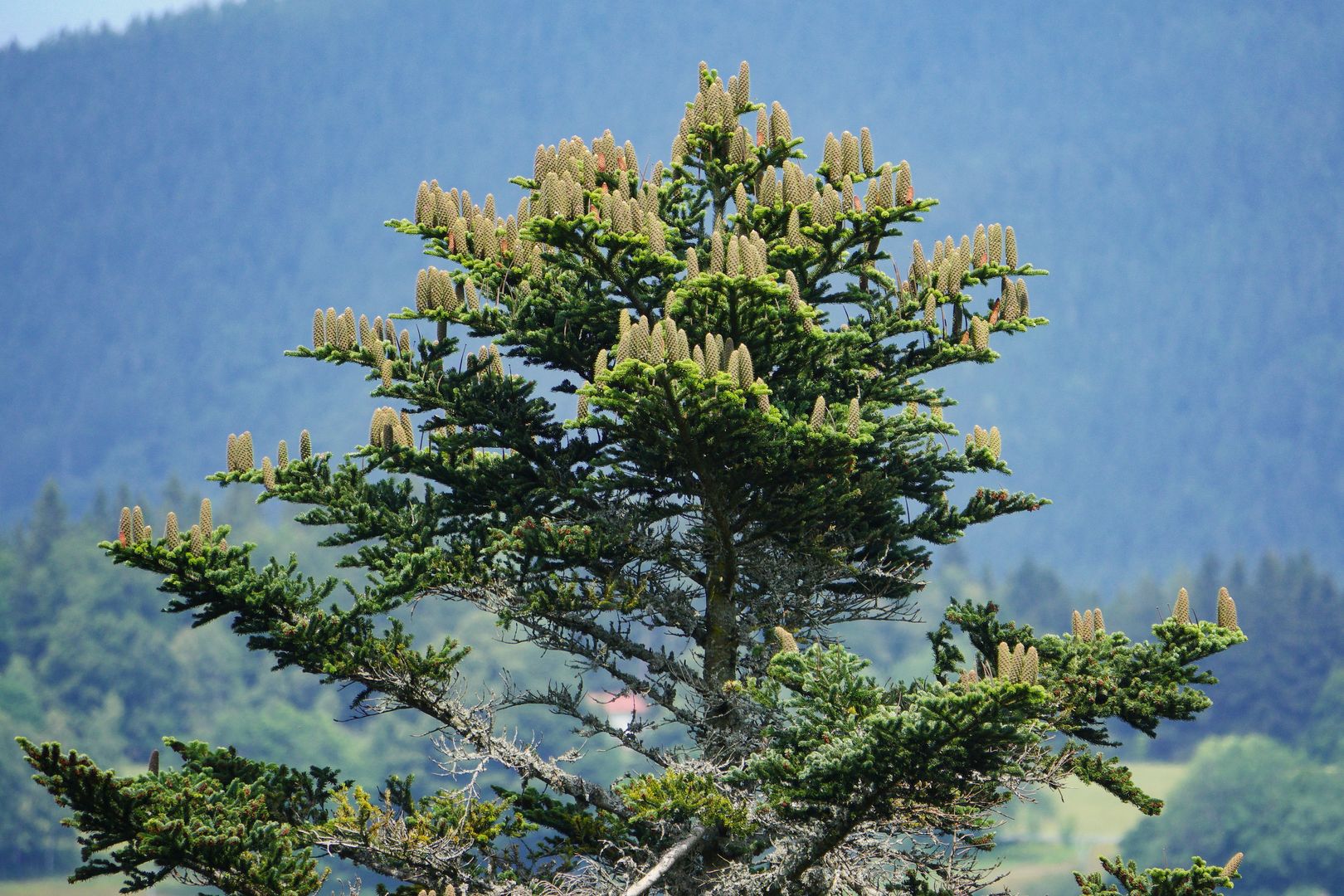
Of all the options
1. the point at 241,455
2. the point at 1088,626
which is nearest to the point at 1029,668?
the point at 1088,626

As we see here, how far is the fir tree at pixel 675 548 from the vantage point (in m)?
16.3

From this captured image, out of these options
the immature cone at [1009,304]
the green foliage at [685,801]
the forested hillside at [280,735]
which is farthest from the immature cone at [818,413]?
the forested hillside at [280,735]

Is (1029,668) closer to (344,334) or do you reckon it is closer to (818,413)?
(818,413)

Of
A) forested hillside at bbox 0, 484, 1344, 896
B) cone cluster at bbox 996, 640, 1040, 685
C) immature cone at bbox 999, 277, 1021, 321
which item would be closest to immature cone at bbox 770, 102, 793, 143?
immature cone at bbox 999, 277, 1021, 321

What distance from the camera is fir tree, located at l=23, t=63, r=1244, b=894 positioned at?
53.6 feet

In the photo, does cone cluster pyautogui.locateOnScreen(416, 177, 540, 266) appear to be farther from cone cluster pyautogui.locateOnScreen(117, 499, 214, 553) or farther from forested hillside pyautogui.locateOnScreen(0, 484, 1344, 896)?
forested hillside pyautogui.locateOnScreen(0, 484, 1344, 896)

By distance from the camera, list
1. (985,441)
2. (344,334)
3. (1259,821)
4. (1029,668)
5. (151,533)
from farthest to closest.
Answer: (1259,821), (985,441), (344,334), (151,533), (1029,668)

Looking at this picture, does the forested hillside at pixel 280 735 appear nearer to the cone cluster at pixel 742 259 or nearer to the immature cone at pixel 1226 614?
the immature cone at pixel 1226 614

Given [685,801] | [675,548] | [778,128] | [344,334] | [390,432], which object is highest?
[778,128]

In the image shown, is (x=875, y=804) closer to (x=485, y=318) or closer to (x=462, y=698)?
(x=462, y=698)

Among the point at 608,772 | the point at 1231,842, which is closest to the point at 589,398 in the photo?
the point at 608,772

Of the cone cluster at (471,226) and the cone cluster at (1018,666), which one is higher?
the cone cluster at (471,226)

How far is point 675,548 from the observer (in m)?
19.8

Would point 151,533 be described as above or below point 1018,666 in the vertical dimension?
above
